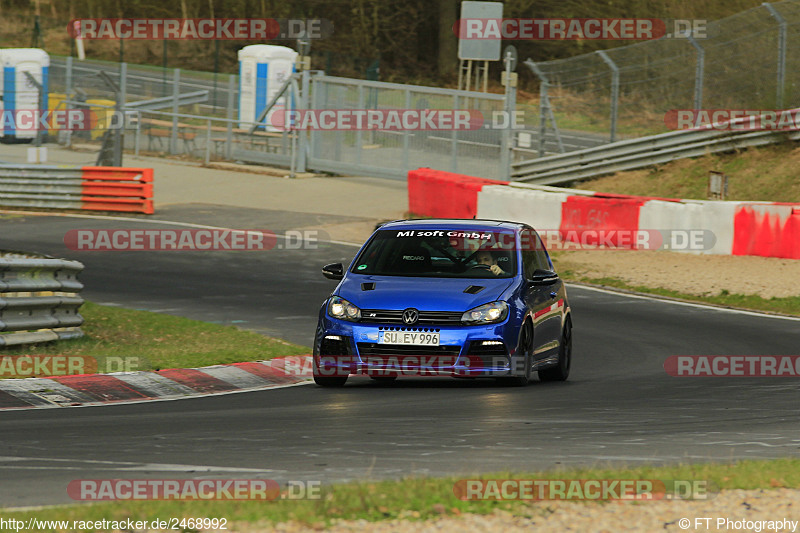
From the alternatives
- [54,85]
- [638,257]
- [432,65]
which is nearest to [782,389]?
[638,257]

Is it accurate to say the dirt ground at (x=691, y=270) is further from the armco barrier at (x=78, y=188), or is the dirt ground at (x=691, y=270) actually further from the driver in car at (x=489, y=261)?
the armco barrier at (x=78, y=188)

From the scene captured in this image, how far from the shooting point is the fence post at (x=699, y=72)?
27.0 m

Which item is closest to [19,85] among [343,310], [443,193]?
[443,193]

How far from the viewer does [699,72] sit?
27.1 m

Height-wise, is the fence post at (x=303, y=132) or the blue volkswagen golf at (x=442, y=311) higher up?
the fence post at (x=303, y=132)

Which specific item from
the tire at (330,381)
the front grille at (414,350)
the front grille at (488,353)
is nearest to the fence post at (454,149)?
the tire at (330,381)

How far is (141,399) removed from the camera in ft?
34.2

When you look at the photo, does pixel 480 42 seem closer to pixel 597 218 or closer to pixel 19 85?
pixel 597 218

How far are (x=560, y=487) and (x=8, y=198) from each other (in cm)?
2304

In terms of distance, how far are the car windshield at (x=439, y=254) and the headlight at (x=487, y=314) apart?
0.68 m

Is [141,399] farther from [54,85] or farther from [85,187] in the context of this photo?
[54,85]

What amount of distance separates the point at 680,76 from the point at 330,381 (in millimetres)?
18360

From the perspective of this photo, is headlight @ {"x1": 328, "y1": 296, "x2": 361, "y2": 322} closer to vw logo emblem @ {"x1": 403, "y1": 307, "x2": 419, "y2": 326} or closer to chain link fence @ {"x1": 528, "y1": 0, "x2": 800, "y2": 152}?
vw logo emblem @ {"x1": 403, "y1": 307, "x2": 419, "y2": 326}

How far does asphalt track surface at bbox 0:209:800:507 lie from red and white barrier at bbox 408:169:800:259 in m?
5.19
